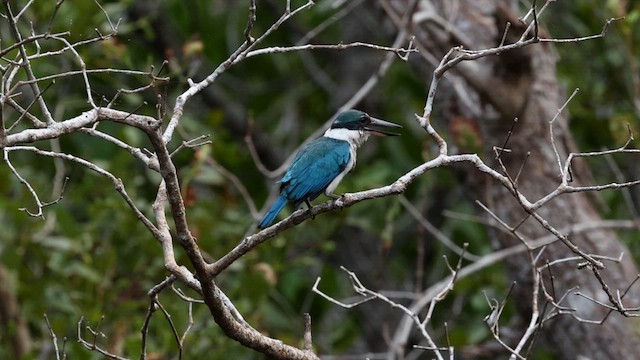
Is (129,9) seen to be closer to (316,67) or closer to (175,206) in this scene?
(316,67)

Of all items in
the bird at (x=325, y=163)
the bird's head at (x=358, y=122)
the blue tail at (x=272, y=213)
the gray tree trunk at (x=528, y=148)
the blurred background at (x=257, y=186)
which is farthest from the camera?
the blurred background at (x=257, y=186)

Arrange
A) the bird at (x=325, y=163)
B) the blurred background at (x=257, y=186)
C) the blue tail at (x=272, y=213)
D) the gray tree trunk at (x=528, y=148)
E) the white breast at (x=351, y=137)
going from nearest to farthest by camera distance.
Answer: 1. the blue tail at (x=272, y=213)
2. the bird at (x=325, y=163)
3. the white breast at (x=351, y=137)
4. the gray tree trunk at (x=528, y=148)
5. the blurred background at (x=257, y=186)

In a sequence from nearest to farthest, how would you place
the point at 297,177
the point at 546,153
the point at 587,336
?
the point at 297,177 → the point at 587,336 → the point at 546,153

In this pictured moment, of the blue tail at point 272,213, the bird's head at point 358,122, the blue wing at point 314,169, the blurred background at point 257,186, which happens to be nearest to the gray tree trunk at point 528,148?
the blurred background at point 257,186

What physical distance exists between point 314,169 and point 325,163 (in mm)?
87

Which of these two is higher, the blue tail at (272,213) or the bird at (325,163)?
the bird at (325,163)

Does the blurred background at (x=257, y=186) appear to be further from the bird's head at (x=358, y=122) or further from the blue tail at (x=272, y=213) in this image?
the blue tail at (x=272, y=213)

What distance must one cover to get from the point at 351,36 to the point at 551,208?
3.01 metres

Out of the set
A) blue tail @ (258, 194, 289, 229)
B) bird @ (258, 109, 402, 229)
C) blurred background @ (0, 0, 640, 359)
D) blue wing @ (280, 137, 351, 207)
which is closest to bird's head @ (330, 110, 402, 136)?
bird @ (258, 109, 402, 229)

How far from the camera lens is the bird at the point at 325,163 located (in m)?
4.80

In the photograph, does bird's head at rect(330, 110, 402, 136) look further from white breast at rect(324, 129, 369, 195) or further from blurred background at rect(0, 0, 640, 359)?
blurred background at rect(0, 0, 640, 359)

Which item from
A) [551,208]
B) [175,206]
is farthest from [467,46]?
[175,206]

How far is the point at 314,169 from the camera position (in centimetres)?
489

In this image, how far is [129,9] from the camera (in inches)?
309
